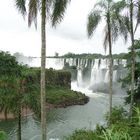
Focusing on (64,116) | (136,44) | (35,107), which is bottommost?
(64,116)

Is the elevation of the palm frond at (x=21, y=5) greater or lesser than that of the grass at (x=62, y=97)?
greater

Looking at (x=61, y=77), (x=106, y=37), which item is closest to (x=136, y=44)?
(x=106, y=37)

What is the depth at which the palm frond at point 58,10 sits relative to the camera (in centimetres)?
1850

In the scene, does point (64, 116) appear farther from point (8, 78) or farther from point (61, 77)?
point (61, 77)

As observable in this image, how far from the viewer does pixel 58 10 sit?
18.6 meters

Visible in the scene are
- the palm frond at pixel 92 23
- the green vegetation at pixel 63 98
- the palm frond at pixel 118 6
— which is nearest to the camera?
the palm frond at pixel 118 6

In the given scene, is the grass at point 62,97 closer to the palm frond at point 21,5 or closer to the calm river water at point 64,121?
the calm river water at point 64,121

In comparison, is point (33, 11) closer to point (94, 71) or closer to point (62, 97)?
point (62, 97)

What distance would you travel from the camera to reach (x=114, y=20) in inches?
1019

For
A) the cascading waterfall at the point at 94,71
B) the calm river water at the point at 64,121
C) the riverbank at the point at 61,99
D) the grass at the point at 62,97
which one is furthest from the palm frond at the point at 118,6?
the cascading waterfall at the point at 94,71

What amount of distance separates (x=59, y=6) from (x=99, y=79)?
246 ft

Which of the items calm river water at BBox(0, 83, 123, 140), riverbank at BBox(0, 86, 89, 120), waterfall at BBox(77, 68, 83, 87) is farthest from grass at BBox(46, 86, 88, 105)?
Answer: waterfall at BBox(77, 68, 83, 87)

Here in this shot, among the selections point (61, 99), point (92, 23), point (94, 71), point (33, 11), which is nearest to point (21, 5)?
point (33, 11)

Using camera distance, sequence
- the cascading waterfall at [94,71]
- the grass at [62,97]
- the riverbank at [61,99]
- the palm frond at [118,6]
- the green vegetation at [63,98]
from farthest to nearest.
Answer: the cascading waterfall at [94,71]
the grass at [62,97]
the green vegetation at [63,98]
the riverbank at [61,99]
the palm frond at [118,6]
